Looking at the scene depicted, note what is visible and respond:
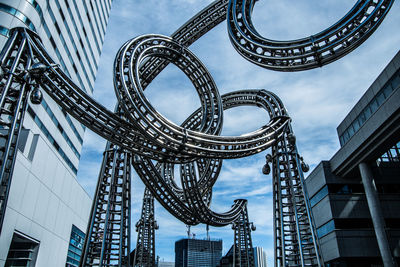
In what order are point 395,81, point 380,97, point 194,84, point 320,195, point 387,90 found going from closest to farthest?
1. point 194,84
2. point 395,81
3. point 387,90
4. point 380,97
5. point 320,195

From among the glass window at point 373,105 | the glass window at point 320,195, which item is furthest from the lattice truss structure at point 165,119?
the glass window at point 320,195

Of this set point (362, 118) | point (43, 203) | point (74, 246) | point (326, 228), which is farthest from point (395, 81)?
point (74, 246)

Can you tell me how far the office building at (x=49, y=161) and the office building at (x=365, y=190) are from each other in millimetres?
27574

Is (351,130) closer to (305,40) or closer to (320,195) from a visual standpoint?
(320,195)

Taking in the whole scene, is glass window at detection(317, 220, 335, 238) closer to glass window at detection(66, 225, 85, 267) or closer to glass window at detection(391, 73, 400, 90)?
glass window at detection(391, 73, 400, 90)

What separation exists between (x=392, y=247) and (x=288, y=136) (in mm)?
19874

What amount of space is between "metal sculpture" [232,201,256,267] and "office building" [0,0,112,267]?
1783 cm

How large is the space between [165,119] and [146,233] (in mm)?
16497

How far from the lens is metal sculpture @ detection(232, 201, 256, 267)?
30500 millimetres

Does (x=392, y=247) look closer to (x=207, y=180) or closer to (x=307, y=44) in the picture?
(x=207, y=180)

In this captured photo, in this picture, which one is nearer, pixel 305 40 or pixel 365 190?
pixel 305 40

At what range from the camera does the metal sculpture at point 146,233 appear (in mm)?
24188

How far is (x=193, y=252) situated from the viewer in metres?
189

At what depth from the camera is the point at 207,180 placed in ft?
76.1
